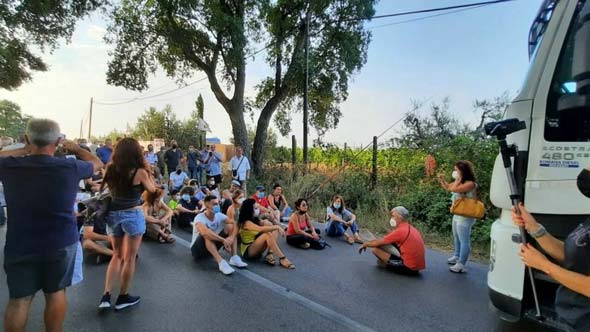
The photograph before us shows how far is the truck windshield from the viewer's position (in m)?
2.54

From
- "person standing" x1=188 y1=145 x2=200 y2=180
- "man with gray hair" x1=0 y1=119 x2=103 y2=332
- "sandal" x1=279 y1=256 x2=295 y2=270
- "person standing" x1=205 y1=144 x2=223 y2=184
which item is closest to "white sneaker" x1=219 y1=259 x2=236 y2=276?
"sandal" x1=279 y1=256 x2=295 y2=270

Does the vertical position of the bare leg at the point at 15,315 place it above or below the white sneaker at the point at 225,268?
above

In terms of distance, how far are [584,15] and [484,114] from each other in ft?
24.0

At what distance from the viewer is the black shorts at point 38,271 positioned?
2381mm

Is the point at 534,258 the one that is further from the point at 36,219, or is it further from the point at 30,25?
the point at 30,25

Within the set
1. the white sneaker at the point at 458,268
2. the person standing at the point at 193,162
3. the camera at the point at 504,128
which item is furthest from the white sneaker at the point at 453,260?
the person standing at the point at 193,162

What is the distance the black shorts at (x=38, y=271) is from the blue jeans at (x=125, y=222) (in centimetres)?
101

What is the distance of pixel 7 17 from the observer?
12.2 meters

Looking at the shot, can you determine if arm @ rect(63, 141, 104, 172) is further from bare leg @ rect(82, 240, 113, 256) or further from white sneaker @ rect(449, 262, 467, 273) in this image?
white sneaker @ rect(449, 262, 467, 273)

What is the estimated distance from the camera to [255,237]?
5484mm

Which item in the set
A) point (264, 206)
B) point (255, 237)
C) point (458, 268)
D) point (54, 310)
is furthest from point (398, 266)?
point (54, 310)

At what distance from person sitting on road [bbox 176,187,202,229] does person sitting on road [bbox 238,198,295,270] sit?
240 cm

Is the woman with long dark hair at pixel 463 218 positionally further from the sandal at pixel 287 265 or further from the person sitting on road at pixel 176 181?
the person sitting on road at pixel 176 181

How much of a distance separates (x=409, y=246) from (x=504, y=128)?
277cm
